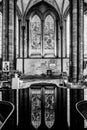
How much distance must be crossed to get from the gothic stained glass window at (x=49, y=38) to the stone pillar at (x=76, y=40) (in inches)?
294

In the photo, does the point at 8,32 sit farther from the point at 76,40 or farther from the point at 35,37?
the point at 35,37

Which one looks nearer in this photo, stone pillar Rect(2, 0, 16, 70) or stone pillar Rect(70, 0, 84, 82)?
stone pillar Rect(2, 0, 16, 70)

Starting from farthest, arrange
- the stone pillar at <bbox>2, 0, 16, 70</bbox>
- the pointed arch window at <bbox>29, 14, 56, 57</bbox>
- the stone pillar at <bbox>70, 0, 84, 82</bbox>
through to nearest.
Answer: the pointed arch window at <bbox>29, 14, 56, 57</bbox> < the stone pillar at <bbox>70, 0, 84, 82</bbox> < the stone pillar at <bbox>2, 0, 16, 70</bbox>

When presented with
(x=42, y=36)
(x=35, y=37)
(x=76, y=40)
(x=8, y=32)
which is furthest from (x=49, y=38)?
(x=8, y=32)

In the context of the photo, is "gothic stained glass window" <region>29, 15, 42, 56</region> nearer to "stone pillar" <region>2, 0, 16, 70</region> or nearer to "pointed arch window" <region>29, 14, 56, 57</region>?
"pointed arch window" <region>29, 14, 56, 57</region>

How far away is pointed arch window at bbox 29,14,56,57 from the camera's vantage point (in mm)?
17094

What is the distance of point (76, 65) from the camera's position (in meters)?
9.62

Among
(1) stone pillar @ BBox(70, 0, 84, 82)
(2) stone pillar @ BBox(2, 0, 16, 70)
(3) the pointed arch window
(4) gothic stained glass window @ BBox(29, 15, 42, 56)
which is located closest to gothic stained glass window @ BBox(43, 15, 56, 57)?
(3) the pointed arch window

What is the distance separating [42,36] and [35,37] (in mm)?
788

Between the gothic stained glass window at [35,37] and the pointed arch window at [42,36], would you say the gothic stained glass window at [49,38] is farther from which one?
the gothic stained glass window at [35,37]

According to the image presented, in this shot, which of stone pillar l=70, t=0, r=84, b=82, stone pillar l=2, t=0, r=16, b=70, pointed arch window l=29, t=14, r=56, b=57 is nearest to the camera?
stone pillar l=2, t=0, r=16, b=70

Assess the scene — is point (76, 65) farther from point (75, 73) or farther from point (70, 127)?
point (70, 127)

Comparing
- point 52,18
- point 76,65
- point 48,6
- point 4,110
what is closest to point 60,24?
point 52,18

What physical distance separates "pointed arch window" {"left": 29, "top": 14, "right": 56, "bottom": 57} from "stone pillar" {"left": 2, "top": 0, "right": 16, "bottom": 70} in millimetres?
7813
